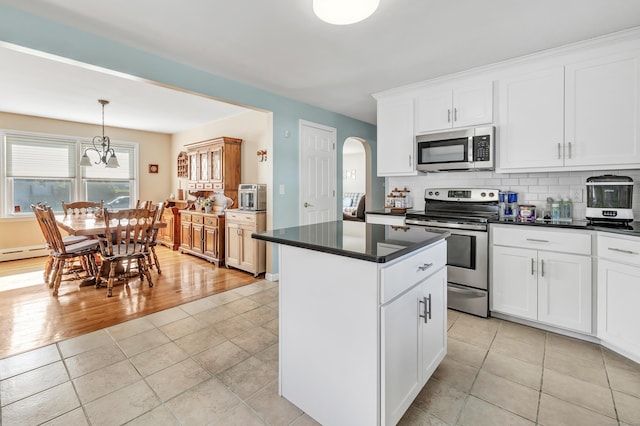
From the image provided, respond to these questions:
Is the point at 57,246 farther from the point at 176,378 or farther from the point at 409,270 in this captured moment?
the point at 409,270

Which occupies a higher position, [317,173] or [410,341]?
[317,173]

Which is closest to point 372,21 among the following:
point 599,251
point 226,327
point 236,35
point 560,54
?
point 236,35

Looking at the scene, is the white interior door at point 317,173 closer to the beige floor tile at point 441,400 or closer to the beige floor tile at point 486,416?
the beige floor tile at point 441,400

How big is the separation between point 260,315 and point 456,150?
2578 millimetres

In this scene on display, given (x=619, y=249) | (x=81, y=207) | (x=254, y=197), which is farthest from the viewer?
(x=81, y=207)

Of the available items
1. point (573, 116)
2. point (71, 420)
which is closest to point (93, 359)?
point (71, 420)

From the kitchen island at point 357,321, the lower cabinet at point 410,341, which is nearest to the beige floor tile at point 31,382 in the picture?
the kitchen island at point 357,321

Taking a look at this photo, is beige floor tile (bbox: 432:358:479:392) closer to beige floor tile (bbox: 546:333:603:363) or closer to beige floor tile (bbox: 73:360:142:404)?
beige floor tile (bbox: 546:333:603:363)

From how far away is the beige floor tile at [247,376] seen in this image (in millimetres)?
1802

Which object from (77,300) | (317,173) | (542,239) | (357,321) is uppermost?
(317,173)

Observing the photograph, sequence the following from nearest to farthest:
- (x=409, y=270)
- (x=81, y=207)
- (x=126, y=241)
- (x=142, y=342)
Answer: (x=409, y=270) → (x=142, y=342) → (x=126, y=241) → (x=81, y=207)

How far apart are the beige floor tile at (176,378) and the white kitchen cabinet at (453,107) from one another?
3.13 m

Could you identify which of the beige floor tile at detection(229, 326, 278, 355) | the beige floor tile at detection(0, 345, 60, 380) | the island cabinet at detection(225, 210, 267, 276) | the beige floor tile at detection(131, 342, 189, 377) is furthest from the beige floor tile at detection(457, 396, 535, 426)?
the island cabinet at detection(225, 210, 267, 276)

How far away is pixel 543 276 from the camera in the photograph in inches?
98.3
